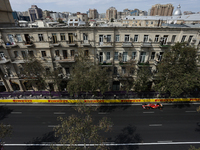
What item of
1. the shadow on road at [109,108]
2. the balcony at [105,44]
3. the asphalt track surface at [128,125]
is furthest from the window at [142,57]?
the shadow on road at [109,108]

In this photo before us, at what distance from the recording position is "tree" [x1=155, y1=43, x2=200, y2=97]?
25.3 m

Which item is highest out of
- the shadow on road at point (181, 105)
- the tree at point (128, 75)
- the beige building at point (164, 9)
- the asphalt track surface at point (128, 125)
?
the beige building at point (164, 9)

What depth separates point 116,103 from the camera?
3228 cm

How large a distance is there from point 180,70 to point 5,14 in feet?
167

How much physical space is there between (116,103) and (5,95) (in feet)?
113

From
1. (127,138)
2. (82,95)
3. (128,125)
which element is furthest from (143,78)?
(82,95)

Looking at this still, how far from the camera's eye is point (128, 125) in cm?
2489

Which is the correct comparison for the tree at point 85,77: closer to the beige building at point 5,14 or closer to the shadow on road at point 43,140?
the shadow on road at point 43,140

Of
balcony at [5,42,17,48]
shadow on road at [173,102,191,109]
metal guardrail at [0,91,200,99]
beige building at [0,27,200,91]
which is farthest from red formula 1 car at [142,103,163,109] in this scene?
balcony at [5,42,17,48]

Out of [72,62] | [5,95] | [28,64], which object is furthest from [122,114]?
[5,95]

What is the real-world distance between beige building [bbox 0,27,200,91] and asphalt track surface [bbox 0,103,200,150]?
10.3 meters

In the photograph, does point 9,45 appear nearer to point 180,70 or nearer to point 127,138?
point 127,138

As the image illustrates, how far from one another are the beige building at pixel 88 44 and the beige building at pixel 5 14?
5584 millimetres

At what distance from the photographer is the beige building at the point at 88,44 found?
29406 mm
